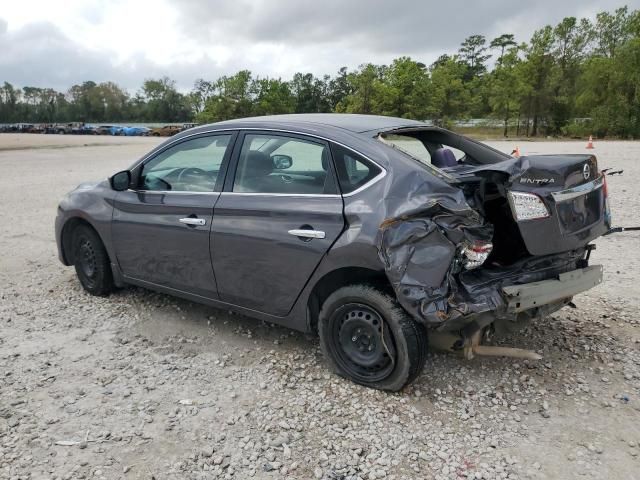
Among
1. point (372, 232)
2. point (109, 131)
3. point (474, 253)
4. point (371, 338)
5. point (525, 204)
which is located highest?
point (109, 131)

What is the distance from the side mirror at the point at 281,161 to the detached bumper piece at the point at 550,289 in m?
1.66

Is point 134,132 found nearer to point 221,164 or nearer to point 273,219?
point 221,164

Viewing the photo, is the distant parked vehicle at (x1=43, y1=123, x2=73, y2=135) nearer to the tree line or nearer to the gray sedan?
the tree line

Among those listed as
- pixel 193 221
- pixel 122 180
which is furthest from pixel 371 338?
pixel 122 180

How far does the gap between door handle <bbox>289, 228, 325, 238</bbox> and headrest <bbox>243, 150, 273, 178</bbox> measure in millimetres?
585

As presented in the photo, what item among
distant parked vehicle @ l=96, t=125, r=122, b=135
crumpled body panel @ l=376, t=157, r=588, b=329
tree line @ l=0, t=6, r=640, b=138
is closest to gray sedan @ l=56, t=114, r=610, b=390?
crumpled body panel @ l=376, t=157, r=588, b=329

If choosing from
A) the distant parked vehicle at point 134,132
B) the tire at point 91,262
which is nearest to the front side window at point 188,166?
the tire at point 91,262

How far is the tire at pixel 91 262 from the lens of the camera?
4.96 m

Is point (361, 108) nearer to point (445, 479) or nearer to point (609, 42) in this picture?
point (609, 42)

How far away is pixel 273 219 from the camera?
11.8 feet

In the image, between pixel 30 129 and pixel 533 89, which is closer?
pixel 533 89

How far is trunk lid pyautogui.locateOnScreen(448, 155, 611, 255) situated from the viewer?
3.13 meters

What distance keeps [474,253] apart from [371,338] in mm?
825

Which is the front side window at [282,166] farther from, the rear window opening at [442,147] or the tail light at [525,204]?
the tail light at [525,204]
